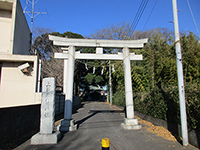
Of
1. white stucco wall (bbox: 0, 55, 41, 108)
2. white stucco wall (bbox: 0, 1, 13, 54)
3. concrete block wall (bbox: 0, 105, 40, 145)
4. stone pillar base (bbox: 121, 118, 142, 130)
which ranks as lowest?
stone pillar base (bbox: 121, 118, 142, 130)

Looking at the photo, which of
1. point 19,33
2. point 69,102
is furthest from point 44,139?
point 19,33

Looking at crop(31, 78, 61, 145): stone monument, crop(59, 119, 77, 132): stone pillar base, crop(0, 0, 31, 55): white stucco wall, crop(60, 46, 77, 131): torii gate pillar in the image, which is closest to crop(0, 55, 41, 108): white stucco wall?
crop(0, 0, 31, 55): white stucco wall

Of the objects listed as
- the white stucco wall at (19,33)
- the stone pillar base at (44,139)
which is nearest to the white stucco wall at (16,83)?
the white stucco wall at (19,33)

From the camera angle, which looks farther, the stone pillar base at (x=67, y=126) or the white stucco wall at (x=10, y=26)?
the white stucco wall at (x=10, y=26)

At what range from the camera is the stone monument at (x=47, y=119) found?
5.58m

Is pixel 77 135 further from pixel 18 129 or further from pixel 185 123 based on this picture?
pixel 185 123

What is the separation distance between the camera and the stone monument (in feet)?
18.3

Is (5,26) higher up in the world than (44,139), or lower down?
higher up

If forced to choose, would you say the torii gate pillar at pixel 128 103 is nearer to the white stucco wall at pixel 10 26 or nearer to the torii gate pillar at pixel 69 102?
the torii gate pillar at pixel 69 102

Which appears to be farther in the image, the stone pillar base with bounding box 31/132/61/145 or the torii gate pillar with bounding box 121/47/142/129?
the torii gate pillar with bounding box 121/47/142/129

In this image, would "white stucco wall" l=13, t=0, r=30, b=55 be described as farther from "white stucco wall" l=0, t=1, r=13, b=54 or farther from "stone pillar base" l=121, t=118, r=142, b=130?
"stone pillar base" l=121, t=118, r=142, b=130

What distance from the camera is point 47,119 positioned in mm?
5777

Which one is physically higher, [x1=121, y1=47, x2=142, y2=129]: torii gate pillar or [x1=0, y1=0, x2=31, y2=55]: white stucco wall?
[x1=0, y1=0, x2=31, y2=55]: white stucco wall

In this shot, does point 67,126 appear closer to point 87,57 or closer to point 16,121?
point 16,121
